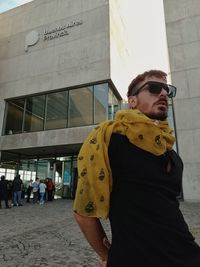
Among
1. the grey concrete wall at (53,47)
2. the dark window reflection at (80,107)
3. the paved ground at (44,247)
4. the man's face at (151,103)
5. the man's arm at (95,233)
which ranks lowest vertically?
the paved ground at (44,247)

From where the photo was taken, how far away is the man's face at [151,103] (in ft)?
5.16

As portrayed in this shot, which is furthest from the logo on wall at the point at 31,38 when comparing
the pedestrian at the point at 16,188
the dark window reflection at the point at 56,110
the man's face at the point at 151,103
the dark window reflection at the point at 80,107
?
the man's face at the point at 151,103

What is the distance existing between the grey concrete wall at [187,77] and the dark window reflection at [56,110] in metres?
8.01

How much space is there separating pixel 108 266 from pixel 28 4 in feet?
85.3

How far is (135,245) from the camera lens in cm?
112

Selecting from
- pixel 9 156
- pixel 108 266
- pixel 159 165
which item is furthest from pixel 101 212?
pixel 9 156

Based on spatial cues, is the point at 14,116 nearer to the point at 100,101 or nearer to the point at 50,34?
the point at 50,34

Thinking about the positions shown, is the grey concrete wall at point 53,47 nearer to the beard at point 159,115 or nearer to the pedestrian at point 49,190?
the pedestrian at point 49,190

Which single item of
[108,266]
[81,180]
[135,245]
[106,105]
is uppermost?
[106,105]

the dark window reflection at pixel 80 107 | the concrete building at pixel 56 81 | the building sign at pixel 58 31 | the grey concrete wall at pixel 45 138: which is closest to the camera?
the grey concrete wall at pixel 45 138

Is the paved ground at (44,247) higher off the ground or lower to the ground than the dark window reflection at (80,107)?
lower

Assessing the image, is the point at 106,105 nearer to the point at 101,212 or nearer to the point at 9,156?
the point at 9,156

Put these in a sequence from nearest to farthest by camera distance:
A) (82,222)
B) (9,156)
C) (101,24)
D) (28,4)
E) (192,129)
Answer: (82,222), (192,129), (101,24), (9,156), (28,4)

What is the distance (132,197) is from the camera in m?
1.21
